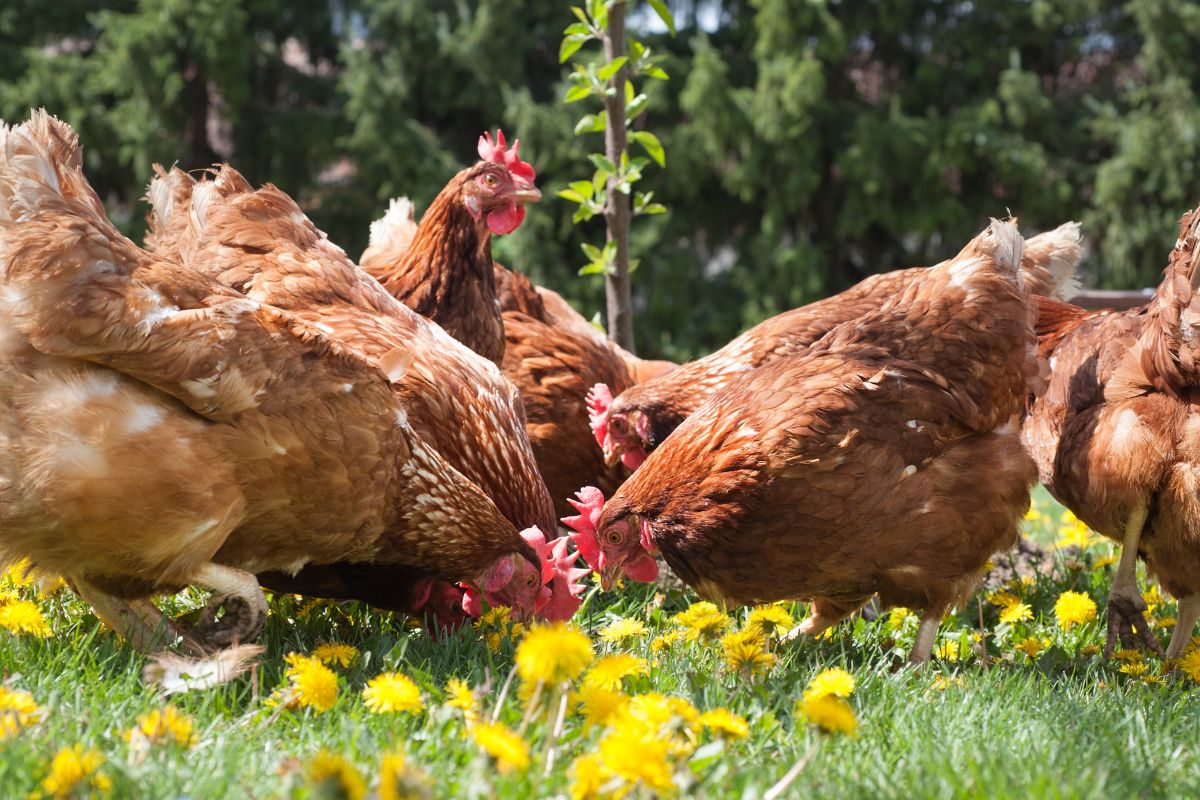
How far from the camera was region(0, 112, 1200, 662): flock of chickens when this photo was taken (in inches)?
94.9

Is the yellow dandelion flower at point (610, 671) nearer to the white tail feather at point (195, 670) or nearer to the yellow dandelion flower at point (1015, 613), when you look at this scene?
the white tail feather at point (195, 670)

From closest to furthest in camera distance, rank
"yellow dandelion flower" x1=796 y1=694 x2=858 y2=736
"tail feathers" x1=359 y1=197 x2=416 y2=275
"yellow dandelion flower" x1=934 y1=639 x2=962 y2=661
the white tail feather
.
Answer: "yellow dandelion flower" x1=796 y1=694 x2=858 y2=736 < the white tail feather < "yellow dandelion flower" x1=934 y1=639 x2=962 y2=661 < "tail feathers" x1=359 y1=197 x2=416 y2=275

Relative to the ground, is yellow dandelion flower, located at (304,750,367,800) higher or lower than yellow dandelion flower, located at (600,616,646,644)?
higher

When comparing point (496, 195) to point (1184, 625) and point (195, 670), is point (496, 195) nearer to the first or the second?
point (195, 670)

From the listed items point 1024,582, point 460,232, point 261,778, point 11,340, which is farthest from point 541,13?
point 261,778

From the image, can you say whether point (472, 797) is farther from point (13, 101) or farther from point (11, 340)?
point (13, 101)

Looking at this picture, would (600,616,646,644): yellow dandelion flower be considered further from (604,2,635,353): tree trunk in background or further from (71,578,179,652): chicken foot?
(604,2,635,353): tree trunk in background

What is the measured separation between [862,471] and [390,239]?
2.97 m

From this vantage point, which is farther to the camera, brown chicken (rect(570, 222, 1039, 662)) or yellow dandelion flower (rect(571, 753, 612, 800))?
brown chicken (rect(570, 222, 1039, 662))

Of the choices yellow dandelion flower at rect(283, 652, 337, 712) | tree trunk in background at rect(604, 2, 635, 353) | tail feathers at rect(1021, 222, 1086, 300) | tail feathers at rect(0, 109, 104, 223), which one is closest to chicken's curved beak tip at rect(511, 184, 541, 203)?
tree trunk in background at rect(604, 2, 635, 353)

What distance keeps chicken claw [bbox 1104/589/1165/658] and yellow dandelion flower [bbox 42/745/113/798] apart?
2920mm

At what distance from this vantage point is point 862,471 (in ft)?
9.75

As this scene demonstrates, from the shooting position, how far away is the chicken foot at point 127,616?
2.62 m

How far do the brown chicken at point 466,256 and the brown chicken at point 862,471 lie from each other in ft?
4.21
